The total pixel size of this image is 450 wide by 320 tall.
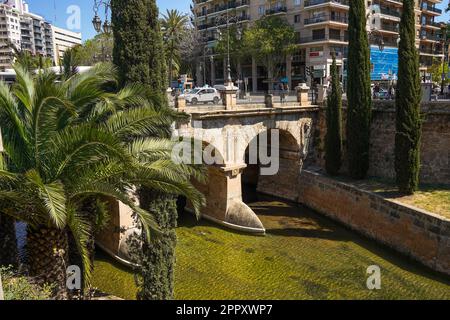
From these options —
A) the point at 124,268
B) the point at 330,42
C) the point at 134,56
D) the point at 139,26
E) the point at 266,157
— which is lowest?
the point at 124,268

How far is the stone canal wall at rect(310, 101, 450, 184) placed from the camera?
16859 mm

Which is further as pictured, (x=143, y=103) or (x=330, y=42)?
(x=330, y=42)

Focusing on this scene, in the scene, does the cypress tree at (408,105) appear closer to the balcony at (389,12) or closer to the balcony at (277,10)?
the balcony at (277,10)

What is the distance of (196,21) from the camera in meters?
58.6

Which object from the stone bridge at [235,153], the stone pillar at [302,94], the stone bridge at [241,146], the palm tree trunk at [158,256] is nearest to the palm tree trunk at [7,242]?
the palm tree trunk at [158,256]

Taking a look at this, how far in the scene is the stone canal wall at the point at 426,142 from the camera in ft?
55.3

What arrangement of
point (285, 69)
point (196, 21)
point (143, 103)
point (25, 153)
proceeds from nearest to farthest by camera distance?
→ point (25, 153) → point (143, 103) → point (285, 69) → point (196, 21)

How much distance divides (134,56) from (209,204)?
11.0 m

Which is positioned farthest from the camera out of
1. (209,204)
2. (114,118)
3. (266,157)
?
(266,157)

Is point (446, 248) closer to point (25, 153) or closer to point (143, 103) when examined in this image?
point (143, 103)

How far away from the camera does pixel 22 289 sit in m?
6.46

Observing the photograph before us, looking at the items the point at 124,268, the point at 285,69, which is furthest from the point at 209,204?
the point at 285,69

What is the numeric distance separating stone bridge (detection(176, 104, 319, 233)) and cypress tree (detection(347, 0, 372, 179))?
362 cm

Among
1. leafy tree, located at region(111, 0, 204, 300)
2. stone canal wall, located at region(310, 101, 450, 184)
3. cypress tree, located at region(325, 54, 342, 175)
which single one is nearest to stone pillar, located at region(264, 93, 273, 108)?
cypress tree, located at region(325, 54, 342, 175)
